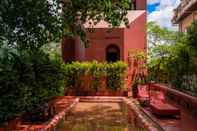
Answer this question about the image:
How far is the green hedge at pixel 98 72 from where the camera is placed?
2628cm

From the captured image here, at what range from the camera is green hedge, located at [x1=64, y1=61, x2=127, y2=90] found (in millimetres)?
26281

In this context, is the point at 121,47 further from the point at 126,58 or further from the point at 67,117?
the point at 67,117

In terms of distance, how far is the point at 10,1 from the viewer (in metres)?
11.5

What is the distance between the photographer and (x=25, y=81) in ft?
43.7

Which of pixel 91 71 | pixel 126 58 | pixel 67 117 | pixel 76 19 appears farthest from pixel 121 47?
pixel 76 19

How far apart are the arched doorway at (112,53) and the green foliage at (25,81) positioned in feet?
→ 42.0

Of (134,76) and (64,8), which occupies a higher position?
(64,8)

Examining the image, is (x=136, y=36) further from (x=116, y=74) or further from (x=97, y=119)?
(x=97, y=119)

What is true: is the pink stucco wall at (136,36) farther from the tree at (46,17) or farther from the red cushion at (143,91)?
the tree at (46,17)

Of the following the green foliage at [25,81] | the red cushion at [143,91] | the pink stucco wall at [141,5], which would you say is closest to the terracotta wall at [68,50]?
the pink stucco wall at [141,5]

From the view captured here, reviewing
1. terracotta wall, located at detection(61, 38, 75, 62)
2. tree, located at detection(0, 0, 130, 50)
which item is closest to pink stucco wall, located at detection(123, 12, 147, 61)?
terracotta wall, located at detection(61, 38, 75, 62)

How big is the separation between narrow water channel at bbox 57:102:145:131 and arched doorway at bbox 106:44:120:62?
10087 millimetres

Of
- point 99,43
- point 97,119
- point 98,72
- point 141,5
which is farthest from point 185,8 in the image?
point 97,119

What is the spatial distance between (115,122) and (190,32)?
5.75 metres
